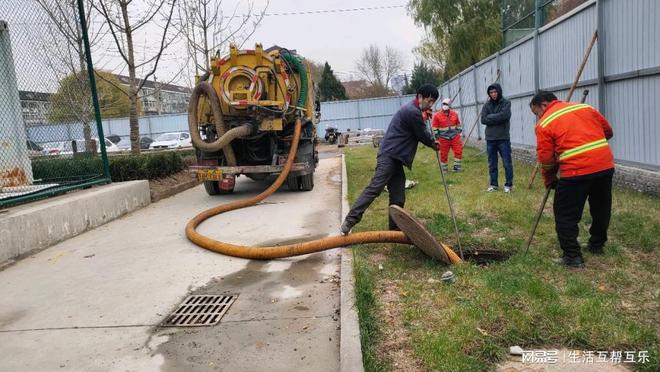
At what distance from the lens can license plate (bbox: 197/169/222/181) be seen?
8.59 metres

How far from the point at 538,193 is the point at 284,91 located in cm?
466

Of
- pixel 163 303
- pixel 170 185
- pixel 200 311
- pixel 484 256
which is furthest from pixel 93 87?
pixel 484 256

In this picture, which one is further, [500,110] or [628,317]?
[500,110]

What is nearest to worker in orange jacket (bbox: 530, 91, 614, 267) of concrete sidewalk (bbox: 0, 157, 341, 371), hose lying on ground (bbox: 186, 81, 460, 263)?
→ hose lying on ground (bbox: 186, 81, 460, 263)

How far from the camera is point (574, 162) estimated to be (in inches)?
164

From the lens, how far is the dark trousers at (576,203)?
418 cm

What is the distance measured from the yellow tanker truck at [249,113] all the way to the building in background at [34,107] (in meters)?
2.27

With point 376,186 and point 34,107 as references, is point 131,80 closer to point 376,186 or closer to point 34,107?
point 34,107

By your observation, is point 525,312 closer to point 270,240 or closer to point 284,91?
point 270,240

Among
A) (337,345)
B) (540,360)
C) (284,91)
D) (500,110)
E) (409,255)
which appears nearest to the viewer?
(540,360)

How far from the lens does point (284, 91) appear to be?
29.0 ft

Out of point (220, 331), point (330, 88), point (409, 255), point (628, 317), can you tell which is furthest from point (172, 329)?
point (330, 88)

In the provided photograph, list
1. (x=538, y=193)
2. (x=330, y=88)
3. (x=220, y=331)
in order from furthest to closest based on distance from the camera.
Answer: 1. (x=330, y=88)
2. (x=538, y=193)
3. (x=220, y=331)

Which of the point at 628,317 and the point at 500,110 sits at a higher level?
the point at 500,110
